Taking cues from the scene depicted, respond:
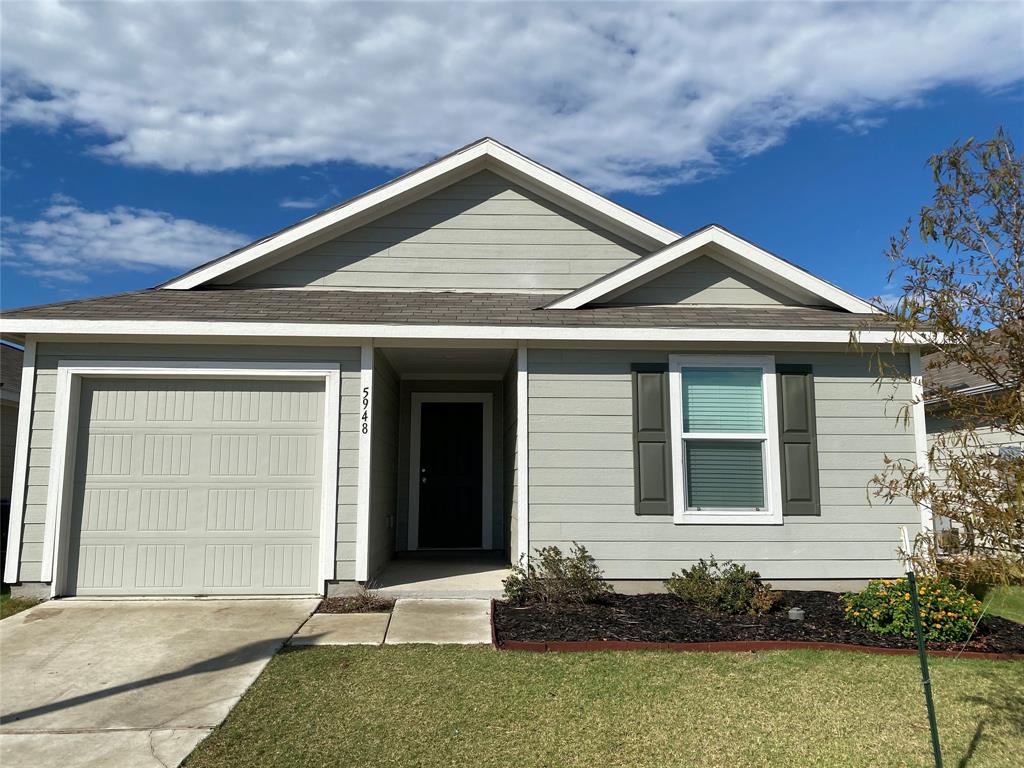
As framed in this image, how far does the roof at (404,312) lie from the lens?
690cm

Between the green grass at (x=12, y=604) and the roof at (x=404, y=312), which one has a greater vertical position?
the roof at (x=404, y=312)

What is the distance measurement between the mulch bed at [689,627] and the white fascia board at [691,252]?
11.1 ft

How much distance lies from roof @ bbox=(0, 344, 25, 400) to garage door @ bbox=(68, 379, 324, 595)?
5.29m

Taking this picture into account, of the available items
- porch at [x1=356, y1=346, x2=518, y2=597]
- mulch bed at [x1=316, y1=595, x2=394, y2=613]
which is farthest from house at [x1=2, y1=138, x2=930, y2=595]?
porch at [x1=356, y1=346, x2=518, y2=597]

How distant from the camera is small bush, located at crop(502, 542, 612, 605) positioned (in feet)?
21.1

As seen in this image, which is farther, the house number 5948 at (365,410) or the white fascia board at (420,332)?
the house number 5948 at (365,410)

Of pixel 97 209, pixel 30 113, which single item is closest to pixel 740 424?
pixel 30 113

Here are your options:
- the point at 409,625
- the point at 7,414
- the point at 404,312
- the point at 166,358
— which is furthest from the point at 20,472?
the point at 7,414

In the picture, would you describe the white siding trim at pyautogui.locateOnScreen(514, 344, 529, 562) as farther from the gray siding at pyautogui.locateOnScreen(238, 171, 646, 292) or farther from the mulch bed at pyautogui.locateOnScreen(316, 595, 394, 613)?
the gray siding at pyautogui.locateOnScreen(238, 171, 646, 292)

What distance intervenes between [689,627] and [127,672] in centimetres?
441

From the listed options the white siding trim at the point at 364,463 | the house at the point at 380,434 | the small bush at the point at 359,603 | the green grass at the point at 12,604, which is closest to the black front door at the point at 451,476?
the house at the point at 380,434

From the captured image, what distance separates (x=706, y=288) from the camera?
8.09 meters

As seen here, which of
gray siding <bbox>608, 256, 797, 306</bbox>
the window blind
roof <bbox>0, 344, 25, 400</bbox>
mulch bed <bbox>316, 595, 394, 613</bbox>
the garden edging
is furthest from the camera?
roof <bbox>0, 344, 25, 400</bbox>

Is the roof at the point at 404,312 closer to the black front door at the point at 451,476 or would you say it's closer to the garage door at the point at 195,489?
the garage door at the point at 195,489
